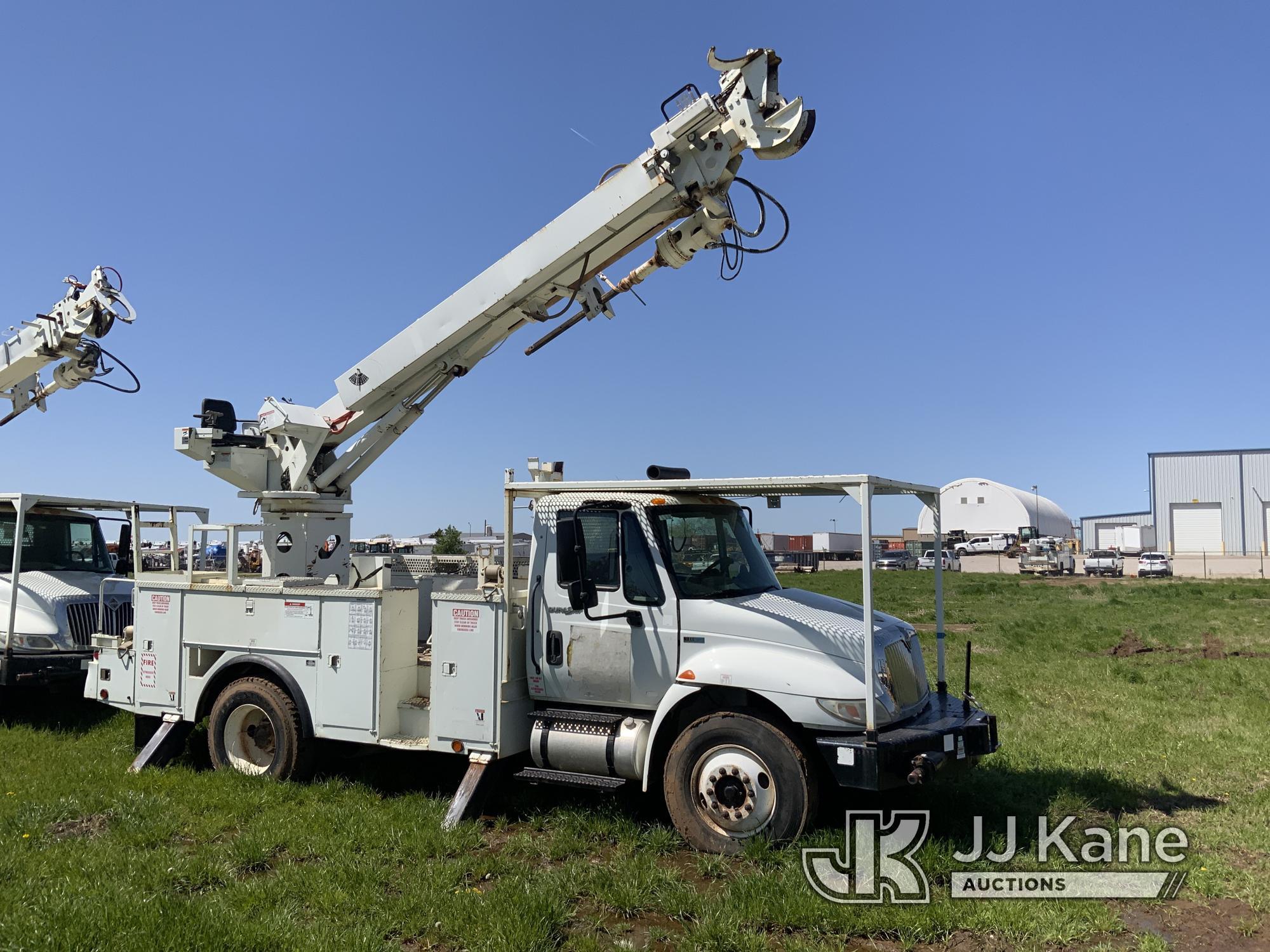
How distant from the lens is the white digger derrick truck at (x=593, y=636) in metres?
6.02

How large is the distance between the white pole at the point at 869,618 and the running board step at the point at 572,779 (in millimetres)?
1786

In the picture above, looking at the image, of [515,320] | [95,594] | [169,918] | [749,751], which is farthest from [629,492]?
[95,594]

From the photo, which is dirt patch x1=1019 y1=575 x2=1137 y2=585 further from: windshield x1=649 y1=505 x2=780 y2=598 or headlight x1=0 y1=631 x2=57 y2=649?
headlight x1=0 y1=631 x2=57 y2=649

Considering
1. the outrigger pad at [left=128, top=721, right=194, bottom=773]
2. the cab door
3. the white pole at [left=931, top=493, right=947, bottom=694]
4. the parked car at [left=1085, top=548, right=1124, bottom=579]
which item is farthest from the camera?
the parked car at [left=1085, top=548, right=1124, bottom=579]

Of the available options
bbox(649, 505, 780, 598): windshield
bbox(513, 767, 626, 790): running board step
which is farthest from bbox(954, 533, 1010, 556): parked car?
bbox(513, 767, 626, 790): running board step

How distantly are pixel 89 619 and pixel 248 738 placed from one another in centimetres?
367

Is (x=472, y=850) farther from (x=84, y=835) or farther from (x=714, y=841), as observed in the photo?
(x=84, y=835)

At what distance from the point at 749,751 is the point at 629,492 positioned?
6.61ft

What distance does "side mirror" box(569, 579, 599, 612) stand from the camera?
21.5 feet

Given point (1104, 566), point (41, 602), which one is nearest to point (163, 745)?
point (41, 602)

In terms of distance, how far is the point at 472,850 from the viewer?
20.4 ft

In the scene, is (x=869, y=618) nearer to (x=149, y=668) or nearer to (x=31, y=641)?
(x=149, y=668)

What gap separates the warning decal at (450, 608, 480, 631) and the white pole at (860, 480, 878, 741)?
2.89 metres

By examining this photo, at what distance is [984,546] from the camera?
73.4 m
